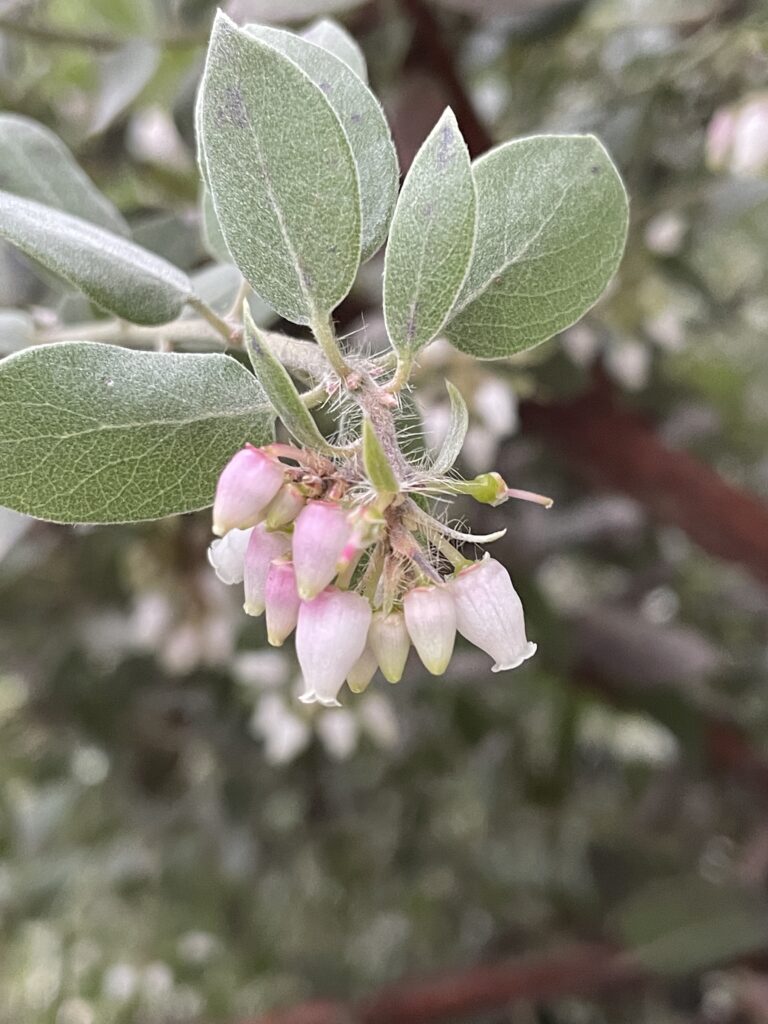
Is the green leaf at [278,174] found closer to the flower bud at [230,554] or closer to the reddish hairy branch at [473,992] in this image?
the flower bud at [230,554]

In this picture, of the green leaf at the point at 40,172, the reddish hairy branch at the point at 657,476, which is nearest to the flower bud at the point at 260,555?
the green leaf at the point at 40,172

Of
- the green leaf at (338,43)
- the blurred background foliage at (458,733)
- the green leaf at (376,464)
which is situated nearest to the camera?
the green leaf at (376,464)

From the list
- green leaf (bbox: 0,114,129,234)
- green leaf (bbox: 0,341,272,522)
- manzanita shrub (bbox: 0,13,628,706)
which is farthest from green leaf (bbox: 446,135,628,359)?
green leaf (bbox: 0,114,129,234)

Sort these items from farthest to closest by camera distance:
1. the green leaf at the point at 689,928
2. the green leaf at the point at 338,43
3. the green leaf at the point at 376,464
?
the green leaf at the point at 689,928 < the green leaf at the point at 338,43 < the green leaf at the point at 376,464

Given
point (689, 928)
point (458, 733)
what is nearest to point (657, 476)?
point (458, 733)

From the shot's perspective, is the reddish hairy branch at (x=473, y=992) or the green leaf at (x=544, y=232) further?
the reddish hairy branch at (x=473, y=992)

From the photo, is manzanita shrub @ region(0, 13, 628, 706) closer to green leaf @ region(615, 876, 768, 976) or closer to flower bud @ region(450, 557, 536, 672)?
flower bud @ region(450, 557, 536, 672)

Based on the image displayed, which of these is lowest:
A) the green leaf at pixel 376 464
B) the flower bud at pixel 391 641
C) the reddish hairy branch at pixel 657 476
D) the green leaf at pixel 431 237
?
the reddish hairy branch at pixel 657 476

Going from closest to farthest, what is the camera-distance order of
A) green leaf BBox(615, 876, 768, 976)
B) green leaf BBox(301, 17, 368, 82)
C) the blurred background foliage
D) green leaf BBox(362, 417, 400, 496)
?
green leaf BBox(362, 417, 400, 496)
green leaf BBox(301, 17, 368, 82)
the blurred background foliage
green leaf BBox(615, 876, 768, 976)
